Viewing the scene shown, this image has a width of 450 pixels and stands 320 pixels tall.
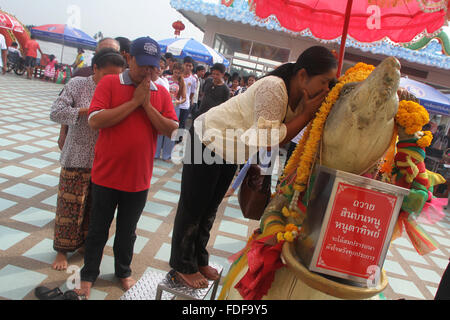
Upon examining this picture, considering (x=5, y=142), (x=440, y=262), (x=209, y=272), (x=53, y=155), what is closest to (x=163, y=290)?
(x=209, y=272)

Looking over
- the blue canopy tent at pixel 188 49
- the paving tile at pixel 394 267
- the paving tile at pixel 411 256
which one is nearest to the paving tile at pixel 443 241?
the paving tile at pixel 411 256

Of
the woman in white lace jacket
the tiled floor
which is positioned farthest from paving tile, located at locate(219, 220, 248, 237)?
the woman in white lace jacket

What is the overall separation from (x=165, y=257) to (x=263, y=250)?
5.81ft

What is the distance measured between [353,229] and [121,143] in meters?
1.47

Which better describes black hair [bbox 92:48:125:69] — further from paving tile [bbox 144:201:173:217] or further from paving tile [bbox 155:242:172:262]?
paving tile [bbox 144:201:173:217]

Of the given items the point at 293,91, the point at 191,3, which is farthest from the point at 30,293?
the point at 191,3

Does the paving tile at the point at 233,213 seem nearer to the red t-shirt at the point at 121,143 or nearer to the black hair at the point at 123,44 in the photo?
the red t-shirt at the point at 121,143

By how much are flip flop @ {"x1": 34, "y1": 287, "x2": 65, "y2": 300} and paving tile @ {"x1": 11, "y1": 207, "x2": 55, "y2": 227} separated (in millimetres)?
977

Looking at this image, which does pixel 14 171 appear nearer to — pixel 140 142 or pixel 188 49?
pixel 140 142

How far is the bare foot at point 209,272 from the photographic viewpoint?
217cm

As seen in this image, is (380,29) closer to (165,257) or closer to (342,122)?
(342,122)

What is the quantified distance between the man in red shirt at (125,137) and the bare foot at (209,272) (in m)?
0.59

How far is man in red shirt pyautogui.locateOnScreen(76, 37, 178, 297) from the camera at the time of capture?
1955 mm

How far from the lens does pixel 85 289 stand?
2156mm
